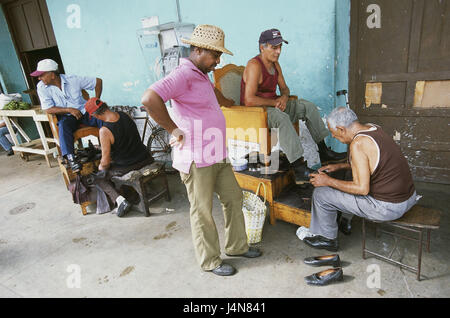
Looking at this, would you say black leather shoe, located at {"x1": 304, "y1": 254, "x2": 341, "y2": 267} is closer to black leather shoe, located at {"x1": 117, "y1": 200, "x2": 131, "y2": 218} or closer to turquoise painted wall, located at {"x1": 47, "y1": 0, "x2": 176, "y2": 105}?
black leather shoe, located at {"x1": 117, "y1": 200, "x2": 131, "y2": 218}

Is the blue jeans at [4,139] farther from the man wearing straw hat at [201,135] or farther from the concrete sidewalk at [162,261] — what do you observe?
the man wearing straw hat at [201,135]

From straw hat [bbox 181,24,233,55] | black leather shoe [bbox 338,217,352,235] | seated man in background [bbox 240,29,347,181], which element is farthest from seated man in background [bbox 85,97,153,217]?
black leather shoe [bbox 338,217,352,235]

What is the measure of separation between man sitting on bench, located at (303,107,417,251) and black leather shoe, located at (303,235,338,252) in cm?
39

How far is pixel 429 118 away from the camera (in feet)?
11.9

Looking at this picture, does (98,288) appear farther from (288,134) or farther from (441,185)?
(441,185)

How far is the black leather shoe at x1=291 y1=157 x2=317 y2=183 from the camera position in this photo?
3.32 metres

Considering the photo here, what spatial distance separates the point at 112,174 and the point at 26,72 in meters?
5.61

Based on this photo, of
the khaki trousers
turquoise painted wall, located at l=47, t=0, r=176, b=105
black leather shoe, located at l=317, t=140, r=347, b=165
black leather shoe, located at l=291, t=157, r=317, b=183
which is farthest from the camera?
turquoise painted wall, located at l=47, t=0, r=176, b=105

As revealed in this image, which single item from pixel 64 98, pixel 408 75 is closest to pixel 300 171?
pixel 408 75

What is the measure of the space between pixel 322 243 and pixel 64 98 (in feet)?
15.2

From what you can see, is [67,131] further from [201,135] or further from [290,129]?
[290,129]

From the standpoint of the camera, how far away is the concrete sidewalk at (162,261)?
Result: 241cm

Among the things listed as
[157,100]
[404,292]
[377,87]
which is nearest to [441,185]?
[377,87]

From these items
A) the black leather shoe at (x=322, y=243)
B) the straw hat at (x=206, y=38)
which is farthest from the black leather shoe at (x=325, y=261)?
the straw hat at (x=206, y=38)
